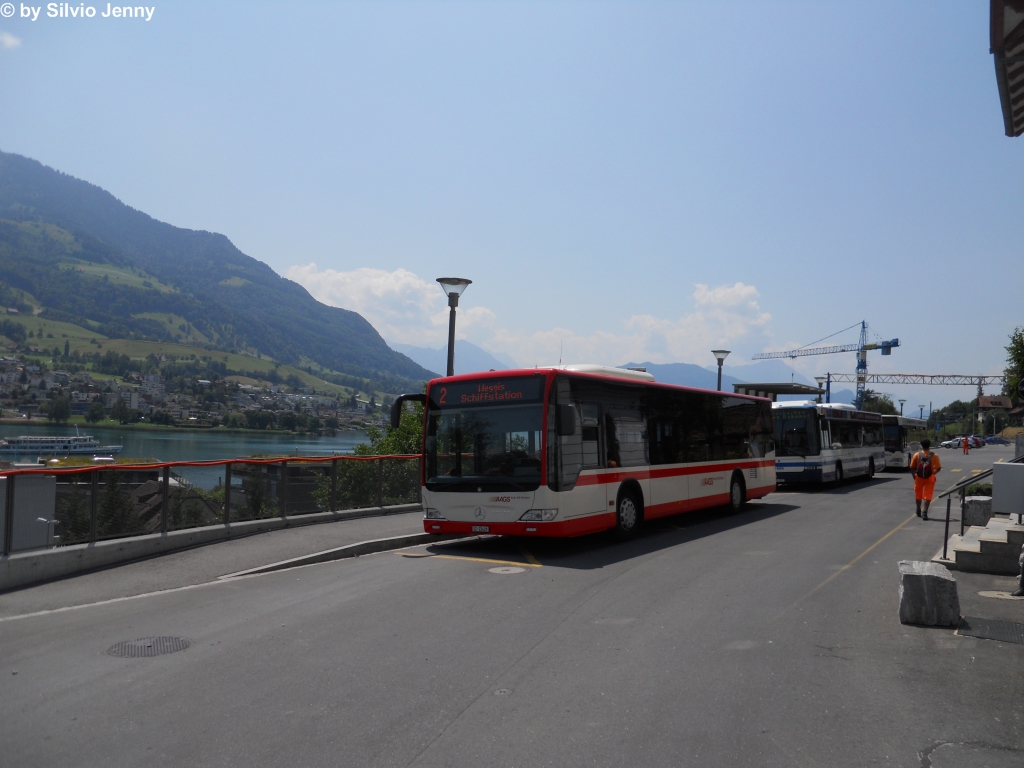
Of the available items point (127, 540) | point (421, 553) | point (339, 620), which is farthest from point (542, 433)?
point (127, 540)

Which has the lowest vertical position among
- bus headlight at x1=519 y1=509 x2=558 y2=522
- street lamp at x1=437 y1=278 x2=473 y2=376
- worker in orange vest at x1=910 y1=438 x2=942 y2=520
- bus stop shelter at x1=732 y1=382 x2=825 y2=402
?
bus headlight at x1=519 y1=509 x2=558 y2=522

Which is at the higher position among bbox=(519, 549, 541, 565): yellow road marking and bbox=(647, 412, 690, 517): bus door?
bbox=(647, 412, 690, 517): bus door

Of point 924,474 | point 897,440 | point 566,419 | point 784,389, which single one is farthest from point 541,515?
point 897,440

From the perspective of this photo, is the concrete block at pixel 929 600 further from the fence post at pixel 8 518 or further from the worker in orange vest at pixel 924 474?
the worker in orange vest at pixel 924 474

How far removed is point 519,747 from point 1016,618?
620cm

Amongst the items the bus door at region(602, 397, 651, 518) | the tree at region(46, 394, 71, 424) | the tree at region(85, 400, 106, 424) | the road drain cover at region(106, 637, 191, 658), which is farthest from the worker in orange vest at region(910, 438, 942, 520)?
the tree at region(85, 400, 106, 424)

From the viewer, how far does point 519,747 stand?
15.3 feet

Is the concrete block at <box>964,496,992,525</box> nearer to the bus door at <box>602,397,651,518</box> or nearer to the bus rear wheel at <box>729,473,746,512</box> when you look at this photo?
the bus rear wheel at <box>729,473,746,512</box>

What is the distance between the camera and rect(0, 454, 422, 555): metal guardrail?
10.3 metres

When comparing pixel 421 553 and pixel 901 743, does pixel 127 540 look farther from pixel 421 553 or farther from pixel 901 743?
pixel 901 743

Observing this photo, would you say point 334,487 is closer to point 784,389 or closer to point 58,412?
point 784,389

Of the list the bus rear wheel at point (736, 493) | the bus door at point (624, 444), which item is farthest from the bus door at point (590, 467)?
the bus rear wheel at point (736, 493)

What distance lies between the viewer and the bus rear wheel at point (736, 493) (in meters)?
19.3

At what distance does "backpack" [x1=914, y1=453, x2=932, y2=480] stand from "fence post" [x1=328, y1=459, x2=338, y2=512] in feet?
43.2
